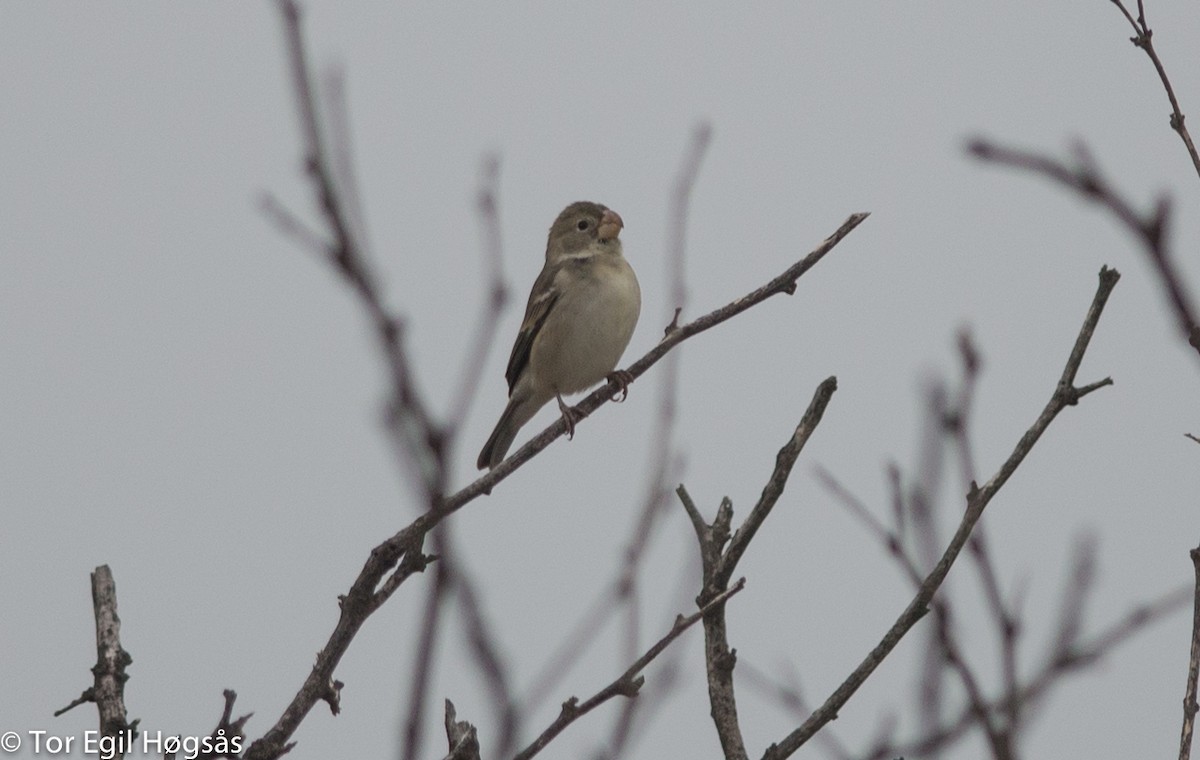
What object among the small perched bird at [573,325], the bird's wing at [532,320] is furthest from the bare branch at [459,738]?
the bird's wing at [532,320]

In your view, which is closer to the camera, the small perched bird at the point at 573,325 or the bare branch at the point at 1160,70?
the bare branch at the point at 1160,70

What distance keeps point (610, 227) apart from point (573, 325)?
0.95 metres

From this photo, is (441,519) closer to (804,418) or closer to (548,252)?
(804,418)

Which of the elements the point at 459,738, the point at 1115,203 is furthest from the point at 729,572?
the point at 1115,203

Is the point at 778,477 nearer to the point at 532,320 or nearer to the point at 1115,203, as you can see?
the point at 1115,203

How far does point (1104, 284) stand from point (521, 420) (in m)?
5.74

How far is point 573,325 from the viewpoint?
809cm

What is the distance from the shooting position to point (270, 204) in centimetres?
176

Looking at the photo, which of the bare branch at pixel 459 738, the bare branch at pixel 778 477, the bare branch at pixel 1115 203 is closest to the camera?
the bare branch at pixel 1115 203

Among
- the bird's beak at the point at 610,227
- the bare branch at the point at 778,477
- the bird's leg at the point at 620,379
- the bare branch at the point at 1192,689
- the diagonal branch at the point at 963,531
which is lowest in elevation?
the bare branch at the point at 1192,689

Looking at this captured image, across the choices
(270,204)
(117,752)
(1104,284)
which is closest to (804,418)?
(1104,284)

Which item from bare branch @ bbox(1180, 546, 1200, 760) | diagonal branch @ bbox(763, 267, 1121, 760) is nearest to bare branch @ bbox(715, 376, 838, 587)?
diagonal branch @ bbox(763, 267, 1121, 760)

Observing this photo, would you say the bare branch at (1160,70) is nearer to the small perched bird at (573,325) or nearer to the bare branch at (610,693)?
the bare branch at (610,693)

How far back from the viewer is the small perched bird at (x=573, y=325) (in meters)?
8.02
